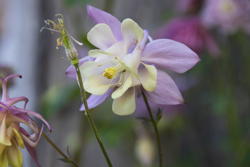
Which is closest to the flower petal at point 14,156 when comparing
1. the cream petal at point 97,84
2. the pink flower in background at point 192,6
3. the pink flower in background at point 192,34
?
the cream petal at point 97,84

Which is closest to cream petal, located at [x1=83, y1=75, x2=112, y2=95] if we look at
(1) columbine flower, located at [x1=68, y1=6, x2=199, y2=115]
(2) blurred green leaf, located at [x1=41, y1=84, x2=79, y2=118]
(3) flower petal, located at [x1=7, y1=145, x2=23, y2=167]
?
(1) columbine flower, located at [x1=68, y1=6, x2=199, y2=115]

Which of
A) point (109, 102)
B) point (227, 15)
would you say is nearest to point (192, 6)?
point (227, 15)

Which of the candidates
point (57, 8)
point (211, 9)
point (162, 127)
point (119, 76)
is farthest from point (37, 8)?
point (119, 76)

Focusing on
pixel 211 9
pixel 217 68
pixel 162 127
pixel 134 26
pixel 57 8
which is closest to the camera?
pixel 134 26

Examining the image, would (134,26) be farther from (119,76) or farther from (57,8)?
(57,8)

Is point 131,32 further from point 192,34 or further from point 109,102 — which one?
point 109,102

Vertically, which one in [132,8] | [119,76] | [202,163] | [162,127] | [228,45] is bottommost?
[202,163]

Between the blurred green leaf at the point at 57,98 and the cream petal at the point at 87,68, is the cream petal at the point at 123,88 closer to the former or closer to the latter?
the cream petal at the point at 87,68
